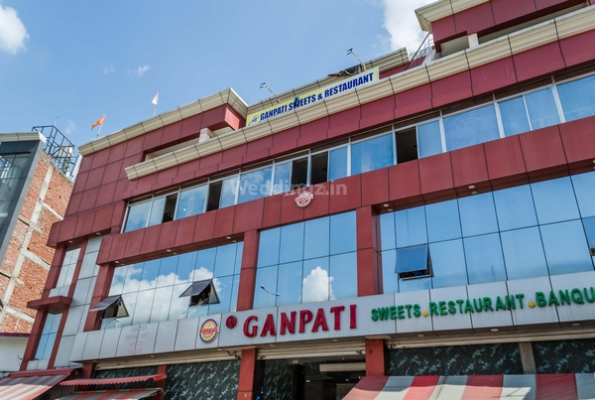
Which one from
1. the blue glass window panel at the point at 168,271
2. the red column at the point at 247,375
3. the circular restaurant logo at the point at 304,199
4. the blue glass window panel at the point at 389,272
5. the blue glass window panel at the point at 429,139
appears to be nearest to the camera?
the blue glass window panel at the point at 389,272

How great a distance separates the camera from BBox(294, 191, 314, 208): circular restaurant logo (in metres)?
18.8

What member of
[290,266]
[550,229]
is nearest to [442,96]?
[550,229]

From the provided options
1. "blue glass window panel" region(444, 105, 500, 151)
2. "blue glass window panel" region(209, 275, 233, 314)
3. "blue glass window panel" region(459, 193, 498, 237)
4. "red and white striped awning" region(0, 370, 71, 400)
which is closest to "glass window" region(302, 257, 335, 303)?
"blue glass window panel" region(209, 275, 233, 314)

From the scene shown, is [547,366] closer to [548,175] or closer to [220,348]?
[548,175]

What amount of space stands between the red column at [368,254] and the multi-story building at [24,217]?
29765 millimetres

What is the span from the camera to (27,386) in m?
20.7

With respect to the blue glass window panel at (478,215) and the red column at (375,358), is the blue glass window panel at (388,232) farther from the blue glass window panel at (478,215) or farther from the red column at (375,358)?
the red column at (375,358)

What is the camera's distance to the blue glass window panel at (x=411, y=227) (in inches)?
632

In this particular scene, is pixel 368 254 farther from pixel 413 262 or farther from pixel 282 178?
pixel 282 178

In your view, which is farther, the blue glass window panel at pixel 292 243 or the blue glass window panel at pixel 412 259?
the blue glass window panel at pixel 292 243

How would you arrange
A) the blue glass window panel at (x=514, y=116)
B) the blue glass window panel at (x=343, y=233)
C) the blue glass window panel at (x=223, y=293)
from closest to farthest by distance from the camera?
1. the blue glass window panel at (x=514, y=116)
2. the blue glass window panel at (x=343, y=233)
3. the blue glass window panel at (x=223, y=293)

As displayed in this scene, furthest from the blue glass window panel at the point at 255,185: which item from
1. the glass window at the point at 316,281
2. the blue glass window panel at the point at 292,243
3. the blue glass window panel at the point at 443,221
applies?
the blue glass window panel at the point at 443,221

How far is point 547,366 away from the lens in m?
12.5

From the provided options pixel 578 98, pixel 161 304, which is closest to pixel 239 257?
pixel 161 304
